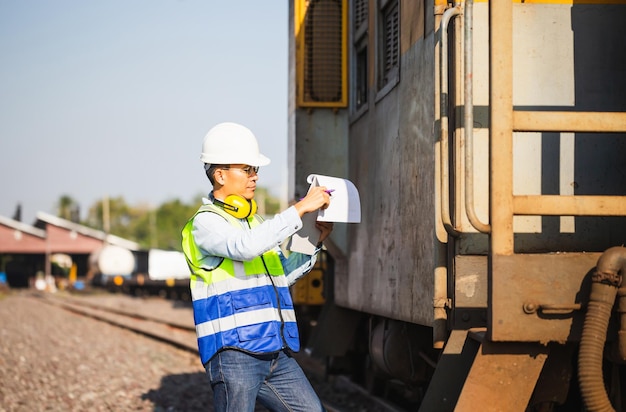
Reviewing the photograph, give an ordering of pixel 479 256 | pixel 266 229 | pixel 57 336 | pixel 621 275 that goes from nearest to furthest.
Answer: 1. pixel 621 275
2. pixel 266 229
3. pixel 479 256
4. pixel 57 336

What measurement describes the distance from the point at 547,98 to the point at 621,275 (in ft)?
4.59

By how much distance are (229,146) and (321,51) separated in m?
4.76

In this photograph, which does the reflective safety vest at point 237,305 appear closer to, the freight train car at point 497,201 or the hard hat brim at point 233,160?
the hard hat brim at point 233,160

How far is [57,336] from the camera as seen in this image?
19.3m

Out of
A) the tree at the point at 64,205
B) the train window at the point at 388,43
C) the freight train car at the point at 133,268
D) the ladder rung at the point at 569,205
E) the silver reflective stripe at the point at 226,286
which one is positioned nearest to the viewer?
the ladder rung at the point at 569,205

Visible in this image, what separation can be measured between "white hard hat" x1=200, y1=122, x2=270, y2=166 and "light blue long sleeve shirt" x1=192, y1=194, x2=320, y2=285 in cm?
27

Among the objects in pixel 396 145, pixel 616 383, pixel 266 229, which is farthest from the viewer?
pixel 396 145

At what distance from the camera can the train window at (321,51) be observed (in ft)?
27.8

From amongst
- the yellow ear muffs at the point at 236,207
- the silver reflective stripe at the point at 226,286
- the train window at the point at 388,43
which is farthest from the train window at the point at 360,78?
the silver reflective stripe at the point at 226,286

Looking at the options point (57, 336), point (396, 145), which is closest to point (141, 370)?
point (57, 336)

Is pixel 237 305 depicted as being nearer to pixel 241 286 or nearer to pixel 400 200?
pixel 241 286

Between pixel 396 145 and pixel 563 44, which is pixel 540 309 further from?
pixel 396 145

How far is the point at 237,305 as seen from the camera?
3881mm

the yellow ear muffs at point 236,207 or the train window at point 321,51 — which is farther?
the train window at point 321,51
